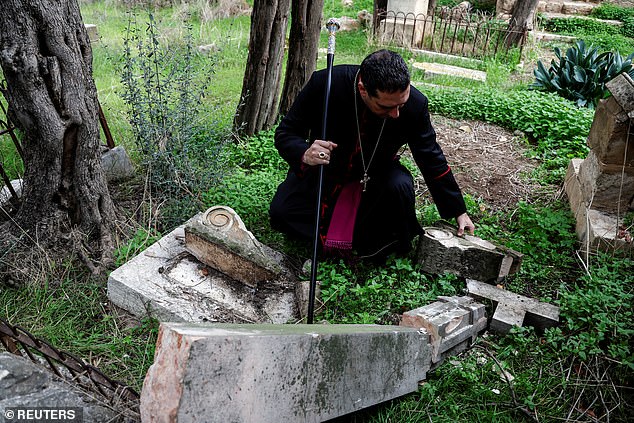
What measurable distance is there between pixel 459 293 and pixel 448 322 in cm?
68

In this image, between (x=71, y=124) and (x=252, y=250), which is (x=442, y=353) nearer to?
(x=252, y=250)

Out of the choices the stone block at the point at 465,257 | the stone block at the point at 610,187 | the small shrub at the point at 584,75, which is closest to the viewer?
the stone block at the point at 465,257

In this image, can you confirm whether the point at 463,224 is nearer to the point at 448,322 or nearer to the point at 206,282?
the point at 448,322

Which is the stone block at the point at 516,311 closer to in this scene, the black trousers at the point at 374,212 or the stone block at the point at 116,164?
the black trousers at the point at 374,212

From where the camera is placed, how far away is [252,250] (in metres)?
3.52

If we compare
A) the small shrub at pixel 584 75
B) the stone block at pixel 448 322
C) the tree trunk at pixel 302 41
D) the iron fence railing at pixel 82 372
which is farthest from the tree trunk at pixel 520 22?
the iron fence railing at pixel 82 372

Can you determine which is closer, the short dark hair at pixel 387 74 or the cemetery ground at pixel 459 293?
the cemetery ground at pixel 459 293

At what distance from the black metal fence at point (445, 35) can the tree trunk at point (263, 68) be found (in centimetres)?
542

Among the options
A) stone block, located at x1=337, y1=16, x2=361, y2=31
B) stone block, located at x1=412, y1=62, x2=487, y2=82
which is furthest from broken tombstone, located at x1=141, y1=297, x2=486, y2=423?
stone block, located at x1=337, y1=16, x2=361, y2=31

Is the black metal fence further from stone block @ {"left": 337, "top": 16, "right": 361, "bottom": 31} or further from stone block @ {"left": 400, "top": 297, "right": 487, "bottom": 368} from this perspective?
stone block @ {"left": 400, "top": 297, "right": 487, "bottom": 368}

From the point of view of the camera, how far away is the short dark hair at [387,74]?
301cm

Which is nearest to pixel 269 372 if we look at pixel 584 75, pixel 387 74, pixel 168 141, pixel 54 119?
pixel 387 74

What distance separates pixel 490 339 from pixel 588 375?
0.57 meters

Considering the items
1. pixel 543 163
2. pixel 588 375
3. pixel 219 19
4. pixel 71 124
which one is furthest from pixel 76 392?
pixel 219 19
